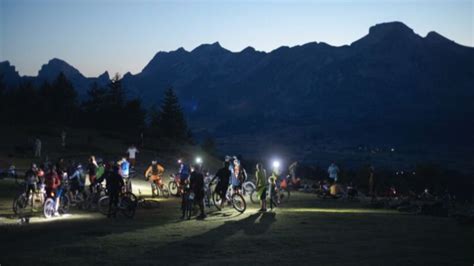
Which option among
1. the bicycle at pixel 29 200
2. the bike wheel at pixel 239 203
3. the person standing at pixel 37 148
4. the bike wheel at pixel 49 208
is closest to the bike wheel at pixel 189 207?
the bike wheel at pixel 239 203

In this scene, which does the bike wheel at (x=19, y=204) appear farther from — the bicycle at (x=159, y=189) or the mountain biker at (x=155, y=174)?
the bicycle at (x=159, y=189)

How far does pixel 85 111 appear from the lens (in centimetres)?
11012

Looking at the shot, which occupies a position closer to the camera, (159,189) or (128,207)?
(128,207)

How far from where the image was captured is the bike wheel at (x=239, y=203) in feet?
78.6

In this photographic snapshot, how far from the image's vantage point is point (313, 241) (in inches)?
616

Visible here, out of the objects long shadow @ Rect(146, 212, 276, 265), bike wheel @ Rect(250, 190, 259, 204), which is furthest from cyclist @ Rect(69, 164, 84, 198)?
bike wheel @ Rect(250, 190, 259, 204)

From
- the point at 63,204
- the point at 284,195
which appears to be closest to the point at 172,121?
the point at 284,195

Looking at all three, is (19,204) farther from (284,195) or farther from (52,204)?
(284,195)

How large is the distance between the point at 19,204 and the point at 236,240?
1119 centimetres

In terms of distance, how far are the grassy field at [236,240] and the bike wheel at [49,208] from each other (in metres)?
0.33

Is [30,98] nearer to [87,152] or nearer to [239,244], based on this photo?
[87,152]

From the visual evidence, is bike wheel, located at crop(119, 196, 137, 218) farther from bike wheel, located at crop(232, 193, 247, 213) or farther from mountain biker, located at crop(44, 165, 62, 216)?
bike wheel, located at crop(232, 193, 247, 213)

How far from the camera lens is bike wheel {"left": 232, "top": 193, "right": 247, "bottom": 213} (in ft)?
78.6

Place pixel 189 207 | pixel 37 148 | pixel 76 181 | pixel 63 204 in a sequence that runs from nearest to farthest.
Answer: pixel 189 207 → pixel 63 204 → pixel 76 181 → pixel 37 148
